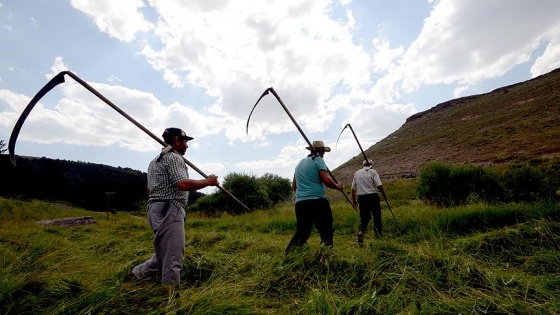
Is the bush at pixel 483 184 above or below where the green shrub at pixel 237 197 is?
below

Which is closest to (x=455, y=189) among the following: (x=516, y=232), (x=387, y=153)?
(x=516, y=232)

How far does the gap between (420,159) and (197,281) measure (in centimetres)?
4441

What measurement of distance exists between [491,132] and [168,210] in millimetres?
48136

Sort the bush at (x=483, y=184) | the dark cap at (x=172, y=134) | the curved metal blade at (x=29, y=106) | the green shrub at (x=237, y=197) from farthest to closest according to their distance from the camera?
1. the green shrub at (x=237, y=197)
2. the bush at (x=483, y=184)
3. the curved metal blade at (x=29, y=106)
4. the dark cap at (x=172, y=134)

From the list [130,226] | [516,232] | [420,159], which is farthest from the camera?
[420,159]

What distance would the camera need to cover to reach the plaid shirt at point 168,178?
2816 millimetres

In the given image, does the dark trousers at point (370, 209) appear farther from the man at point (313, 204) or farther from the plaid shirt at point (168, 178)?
the plaid shirt at point (168, 178)

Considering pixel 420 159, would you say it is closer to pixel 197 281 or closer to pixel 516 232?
pixel 516 232

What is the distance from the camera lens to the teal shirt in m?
4.13

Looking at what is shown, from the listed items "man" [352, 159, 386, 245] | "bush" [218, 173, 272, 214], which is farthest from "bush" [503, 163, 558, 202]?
"bush" [218, 173, 272, 214]

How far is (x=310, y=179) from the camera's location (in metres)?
4.21

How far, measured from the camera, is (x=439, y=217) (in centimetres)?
700

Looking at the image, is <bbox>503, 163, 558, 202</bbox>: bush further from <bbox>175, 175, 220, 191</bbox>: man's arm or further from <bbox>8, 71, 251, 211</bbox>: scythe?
<bbox>175, 175, 220, 191</bbox>: man's arm

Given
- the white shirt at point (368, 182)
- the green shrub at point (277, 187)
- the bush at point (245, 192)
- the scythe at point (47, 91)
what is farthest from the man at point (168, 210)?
the green shrub at point (277, 187)
